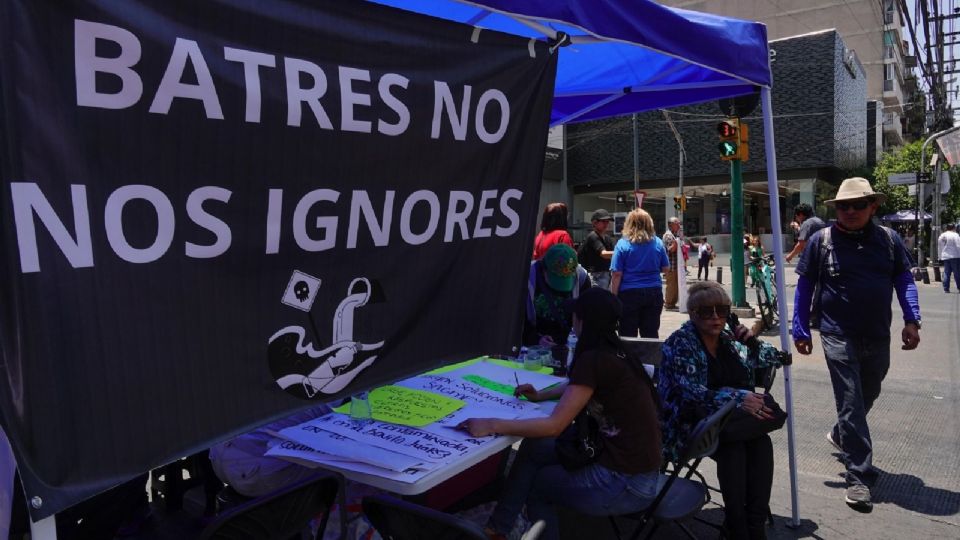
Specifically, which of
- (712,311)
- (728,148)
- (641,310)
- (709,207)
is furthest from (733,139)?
(709,207)

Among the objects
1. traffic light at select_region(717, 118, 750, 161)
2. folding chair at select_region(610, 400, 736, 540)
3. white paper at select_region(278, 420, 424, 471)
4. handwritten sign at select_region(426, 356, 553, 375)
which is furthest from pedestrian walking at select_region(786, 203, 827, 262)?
white paper at select_region(278, 420, 424, 471)

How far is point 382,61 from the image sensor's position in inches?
78.7

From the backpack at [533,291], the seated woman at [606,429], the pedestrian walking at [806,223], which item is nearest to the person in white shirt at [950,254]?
the pedestrian walking at [806,223]

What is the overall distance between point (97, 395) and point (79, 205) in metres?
0.44

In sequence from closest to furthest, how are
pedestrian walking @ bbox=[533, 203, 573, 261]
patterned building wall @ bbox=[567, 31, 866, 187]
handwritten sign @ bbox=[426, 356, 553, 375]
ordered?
handwritten sign @ bbox=[426, 356, 553, 375], pedestrian walking @ bbox=[533, 203, 573, 261], patterned building wall @ bbox=[567, 31, 866, 187]

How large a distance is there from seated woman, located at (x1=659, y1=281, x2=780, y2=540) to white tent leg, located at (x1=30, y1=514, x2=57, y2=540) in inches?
94.5

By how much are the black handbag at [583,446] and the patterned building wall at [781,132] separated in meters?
26.8

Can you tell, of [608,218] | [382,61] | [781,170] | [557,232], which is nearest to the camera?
[382,61]

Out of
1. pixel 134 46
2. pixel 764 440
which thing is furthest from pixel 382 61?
pixel 764 440

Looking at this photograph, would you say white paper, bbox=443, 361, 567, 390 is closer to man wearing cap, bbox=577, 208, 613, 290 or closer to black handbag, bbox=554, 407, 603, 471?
black handbag, bbox=554, 407, 603, 471

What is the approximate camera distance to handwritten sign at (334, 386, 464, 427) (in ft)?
7.76

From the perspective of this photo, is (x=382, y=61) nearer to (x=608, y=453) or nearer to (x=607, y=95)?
(x=608, y=453)

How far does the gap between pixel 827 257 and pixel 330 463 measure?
3363mm

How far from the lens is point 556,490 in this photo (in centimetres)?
262
